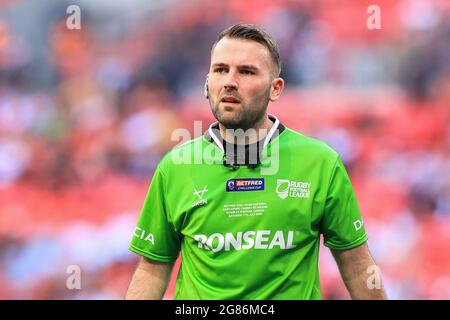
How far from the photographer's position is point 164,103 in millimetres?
5035

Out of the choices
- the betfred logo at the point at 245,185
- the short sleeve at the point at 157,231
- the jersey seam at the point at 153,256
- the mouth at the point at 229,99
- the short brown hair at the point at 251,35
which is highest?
the short brown hair at the point at 251,35

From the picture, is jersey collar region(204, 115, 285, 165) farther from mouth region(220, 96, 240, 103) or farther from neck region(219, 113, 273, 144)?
mouth region(220, 96, 240, 103)

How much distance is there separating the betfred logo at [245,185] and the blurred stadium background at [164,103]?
2.61 metres

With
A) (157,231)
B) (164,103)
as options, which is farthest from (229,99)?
(164,103)

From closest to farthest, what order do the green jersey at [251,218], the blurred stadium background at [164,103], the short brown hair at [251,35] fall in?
1. the green jersey at [251,218]
2. the short brown hair at [251,35]
3. the blurred stadium background at [164,103]

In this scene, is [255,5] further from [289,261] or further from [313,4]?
[289,261]

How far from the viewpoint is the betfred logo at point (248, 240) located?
223 centimetres

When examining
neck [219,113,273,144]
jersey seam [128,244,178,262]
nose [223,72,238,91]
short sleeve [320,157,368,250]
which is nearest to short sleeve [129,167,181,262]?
jersey seam [128,244,178,262]

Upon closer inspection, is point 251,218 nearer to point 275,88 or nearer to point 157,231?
point 157,231

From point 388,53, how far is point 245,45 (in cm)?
292

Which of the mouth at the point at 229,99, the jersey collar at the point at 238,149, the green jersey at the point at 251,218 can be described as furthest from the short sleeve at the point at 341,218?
the mouth at the point at 229,99

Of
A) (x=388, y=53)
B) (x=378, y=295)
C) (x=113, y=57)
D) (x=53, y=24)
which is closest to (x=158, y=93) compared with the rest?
(x=113, y=57)

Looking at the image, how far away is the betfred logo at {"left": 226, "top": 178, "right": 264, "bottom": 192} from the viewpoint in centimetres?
231

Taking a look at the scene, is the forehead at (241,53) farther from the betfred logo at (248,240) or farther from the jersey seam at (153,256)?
the jersey seam at (153,256)
